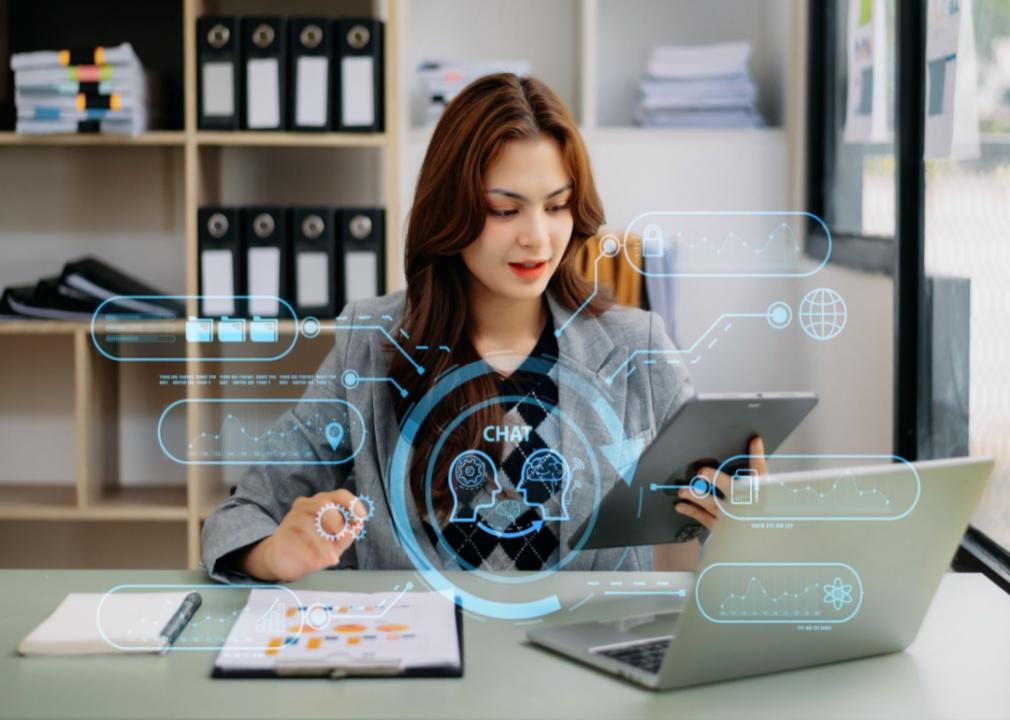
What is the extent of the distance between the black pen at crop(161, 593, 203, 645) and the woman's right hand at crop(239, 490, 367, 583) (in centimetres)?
7

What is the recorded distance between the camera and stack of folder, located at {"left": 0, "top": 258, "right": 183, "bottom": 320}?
1.15 meters

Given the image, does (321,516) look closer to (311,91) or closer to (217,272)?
(217,272)

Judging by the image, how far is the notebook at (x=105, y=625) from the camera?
91 centimetres

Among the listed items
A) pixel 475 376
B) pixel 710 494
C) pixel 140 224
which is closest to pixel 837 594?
pixel 710 494

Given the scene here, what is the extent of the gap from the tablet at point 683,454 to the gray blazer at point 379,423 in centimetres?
3

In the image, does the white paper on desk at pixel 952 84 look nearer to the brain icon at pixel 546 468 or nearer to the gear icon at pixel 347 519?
the brain icon at pixel 546 468

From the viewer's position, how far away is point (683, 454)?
0.95 m

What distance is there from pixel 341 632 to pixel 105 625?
0.64ft

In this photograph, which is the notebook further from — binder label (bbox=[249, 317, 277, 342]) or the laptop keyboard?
the laptop keyboard

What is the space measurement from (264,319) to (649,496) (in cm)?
36

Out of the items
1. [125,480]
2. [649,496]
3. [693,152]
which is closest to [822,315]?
[649,496]

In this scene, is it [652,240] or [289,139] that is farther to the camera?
[289,139]

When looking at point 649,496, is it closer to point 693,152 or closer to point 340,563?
point 340,563
